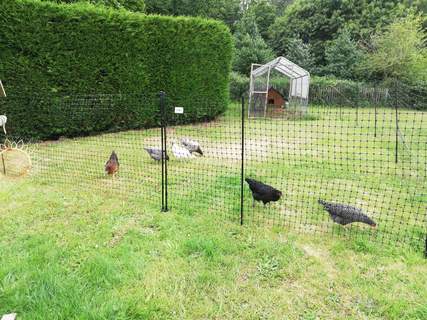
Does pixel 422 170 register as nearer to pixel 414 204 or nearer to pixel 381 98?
pixel 414 204

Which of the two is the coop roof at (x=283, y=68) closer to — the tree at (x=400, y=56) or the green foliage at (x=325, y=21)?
the tree at (x=400, y=56)

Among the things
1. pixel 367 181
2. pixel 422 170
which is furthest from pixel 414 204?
pixel 422 170

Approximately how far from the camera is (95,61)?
7.37 metres

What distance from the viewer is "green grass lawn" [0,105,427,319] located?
2064mm

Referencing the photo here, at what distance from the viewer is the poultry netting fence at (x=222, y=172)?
3314 mm

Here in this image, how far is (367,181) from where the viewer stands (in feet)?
15.0

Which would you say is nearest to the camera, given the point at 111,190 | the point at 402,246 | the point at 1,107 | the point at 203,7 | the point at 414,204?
the point at 402,246

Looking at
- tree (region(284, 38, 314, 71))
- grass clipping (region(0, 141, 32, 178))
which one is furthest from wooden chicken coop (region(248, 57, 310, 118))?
tree (region(284, 38, 314, 71))

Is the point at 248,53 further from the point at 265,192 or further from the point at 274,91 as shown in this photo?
the point at 265,192

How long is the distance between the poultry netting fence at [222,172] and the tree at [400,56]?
1337 cm

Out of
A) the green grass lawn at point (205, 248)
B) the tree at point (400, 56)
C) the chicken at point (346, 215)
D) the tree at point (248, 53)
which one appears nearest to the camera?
the green grass lawn at point (205, 248)

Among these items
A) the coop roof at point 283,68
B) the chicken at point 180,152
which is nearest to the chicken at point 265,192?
the chicken at point 180,152

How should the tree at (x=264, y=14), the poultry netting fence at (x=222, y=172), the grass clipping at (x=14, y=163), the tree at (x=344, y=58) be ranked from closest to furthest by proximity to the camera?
the poultry netting fence at (x=222, y=172) < the grass clipping at (x=14, y=163) < the tree at (x=344, y=58) < the tree at (x=264, y=14)

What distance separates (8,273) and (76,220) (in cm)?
95
